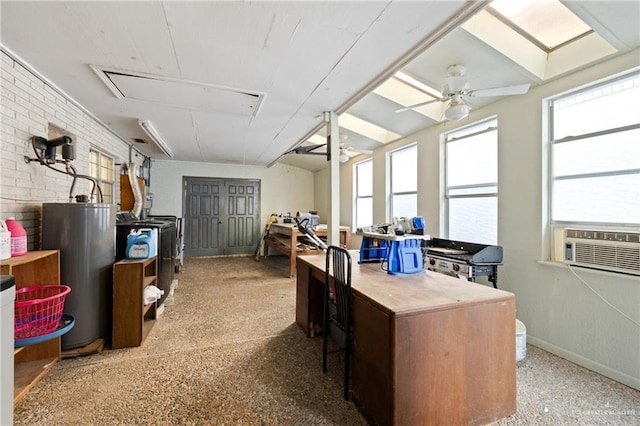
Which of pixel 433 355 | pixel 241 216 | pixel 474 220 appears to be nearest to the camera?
pixel 433 355

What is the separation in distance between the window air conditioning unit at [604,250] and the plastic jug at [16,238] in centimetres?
434

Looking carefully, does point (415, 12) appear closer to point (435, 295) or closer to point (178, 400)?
point (435, 295)

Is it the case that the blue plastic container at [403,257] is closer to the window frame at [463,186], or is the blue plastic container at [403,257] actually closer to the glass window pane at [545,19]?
the window frame at [463,186]

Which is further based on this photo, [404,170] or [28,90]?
[404,170]

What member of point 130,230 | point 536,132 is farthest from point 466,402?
point 130,230

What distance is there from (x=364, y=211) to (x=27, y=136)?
5095mm

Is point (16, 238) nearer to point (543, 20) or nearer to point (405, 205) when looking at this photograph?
point (543, 20)

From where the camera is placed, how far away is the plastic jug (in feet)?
6.11

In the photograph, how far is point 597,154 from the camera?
2295 millimetres

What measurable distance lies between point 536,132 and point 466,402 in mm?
2514

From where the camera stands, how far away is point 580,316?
2291 mm

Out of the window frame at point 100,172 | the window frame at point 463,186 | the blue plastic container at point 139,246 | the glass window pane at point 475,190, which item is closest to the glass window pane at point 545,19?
the window frame at point 463,186

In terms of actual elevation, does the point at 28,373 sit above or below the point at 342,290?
below

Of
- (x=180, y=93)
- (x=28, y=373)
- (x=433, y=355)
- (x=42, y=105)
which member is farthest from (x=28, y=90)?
(x=433, y=355)
